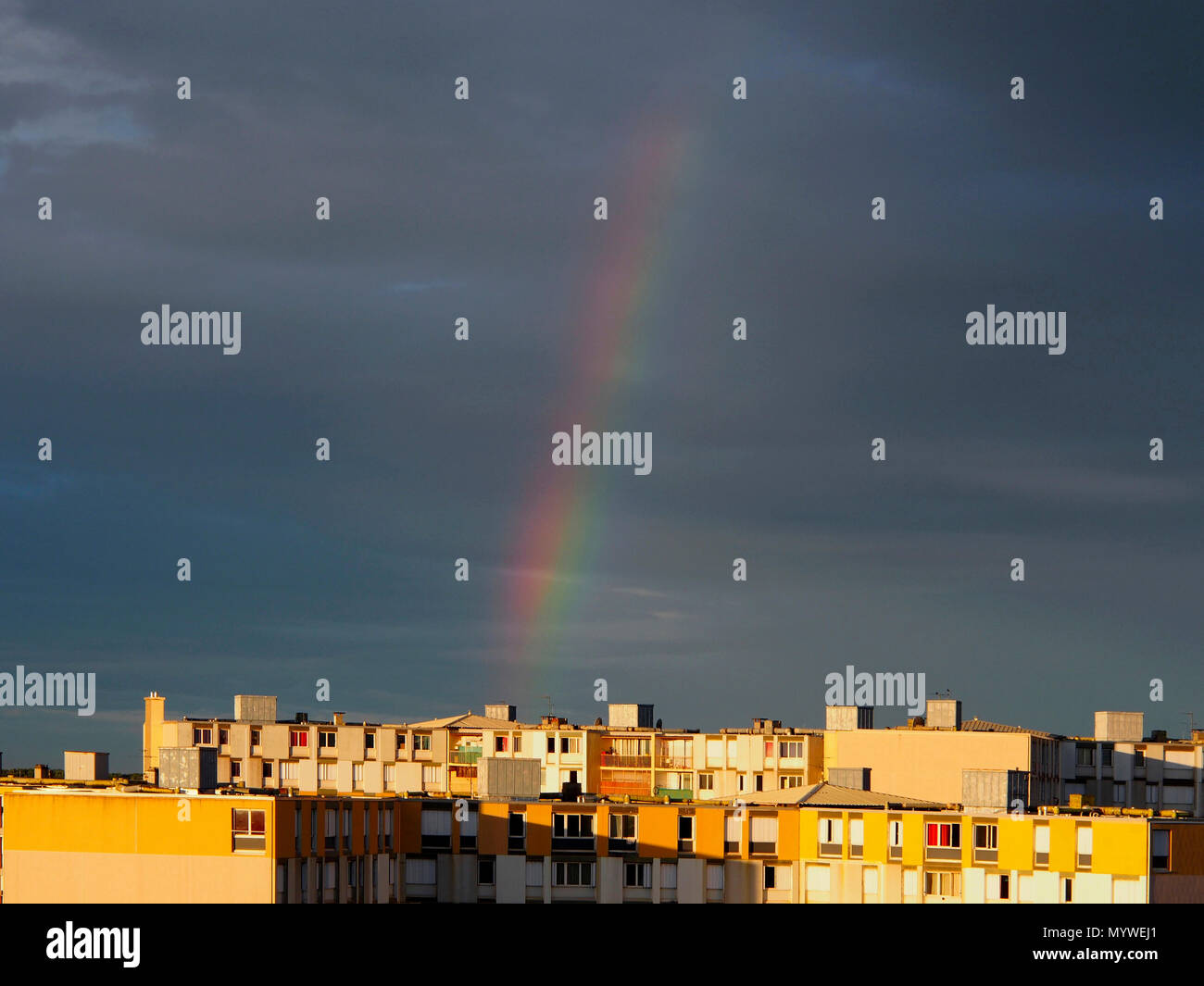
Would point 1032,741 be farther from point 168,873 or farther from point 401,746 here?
point 168,873

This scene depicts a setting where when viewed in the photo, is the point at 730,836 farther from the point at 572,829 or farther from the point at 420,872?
the point at 420,872

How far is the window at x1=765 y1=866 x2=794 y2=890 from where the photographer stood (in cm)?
8950

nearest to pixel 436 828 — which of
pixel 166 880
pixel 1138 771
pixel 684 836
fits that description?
pixel 684 836

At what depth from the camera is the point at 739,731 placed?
16888 cm

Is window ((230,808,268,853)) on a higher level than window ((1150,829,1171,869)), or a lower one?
higher

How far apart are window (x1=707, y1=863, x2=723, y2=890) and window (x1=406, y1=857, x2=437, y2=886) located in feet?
45.0

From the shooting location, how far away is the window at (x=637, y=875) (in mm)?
90438

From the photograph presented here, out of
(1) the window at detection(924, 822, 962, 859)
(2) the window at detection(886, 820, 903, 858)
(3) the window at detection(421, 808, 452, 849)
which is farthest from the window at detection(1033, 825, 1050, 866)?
(3) the window at detection(421, 808, 452, 849)

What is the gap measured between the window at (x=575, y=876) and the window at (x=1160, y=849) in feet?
89.0

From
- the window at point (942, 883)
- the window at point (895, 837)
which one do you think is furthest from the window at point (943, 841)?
the window at point (895, 837)

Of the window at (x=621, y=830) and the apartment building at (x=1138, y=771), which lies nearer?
the window at (x=621, y=830)

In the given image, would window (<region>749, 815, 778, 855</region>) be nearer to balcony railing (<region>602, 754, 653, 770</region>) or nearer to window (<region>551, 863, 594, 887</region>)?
window (<region>551, 863, 594, 887</region>)

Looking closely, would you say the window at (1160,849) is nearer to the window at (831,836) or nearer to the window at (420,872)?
the window at (831,836)
